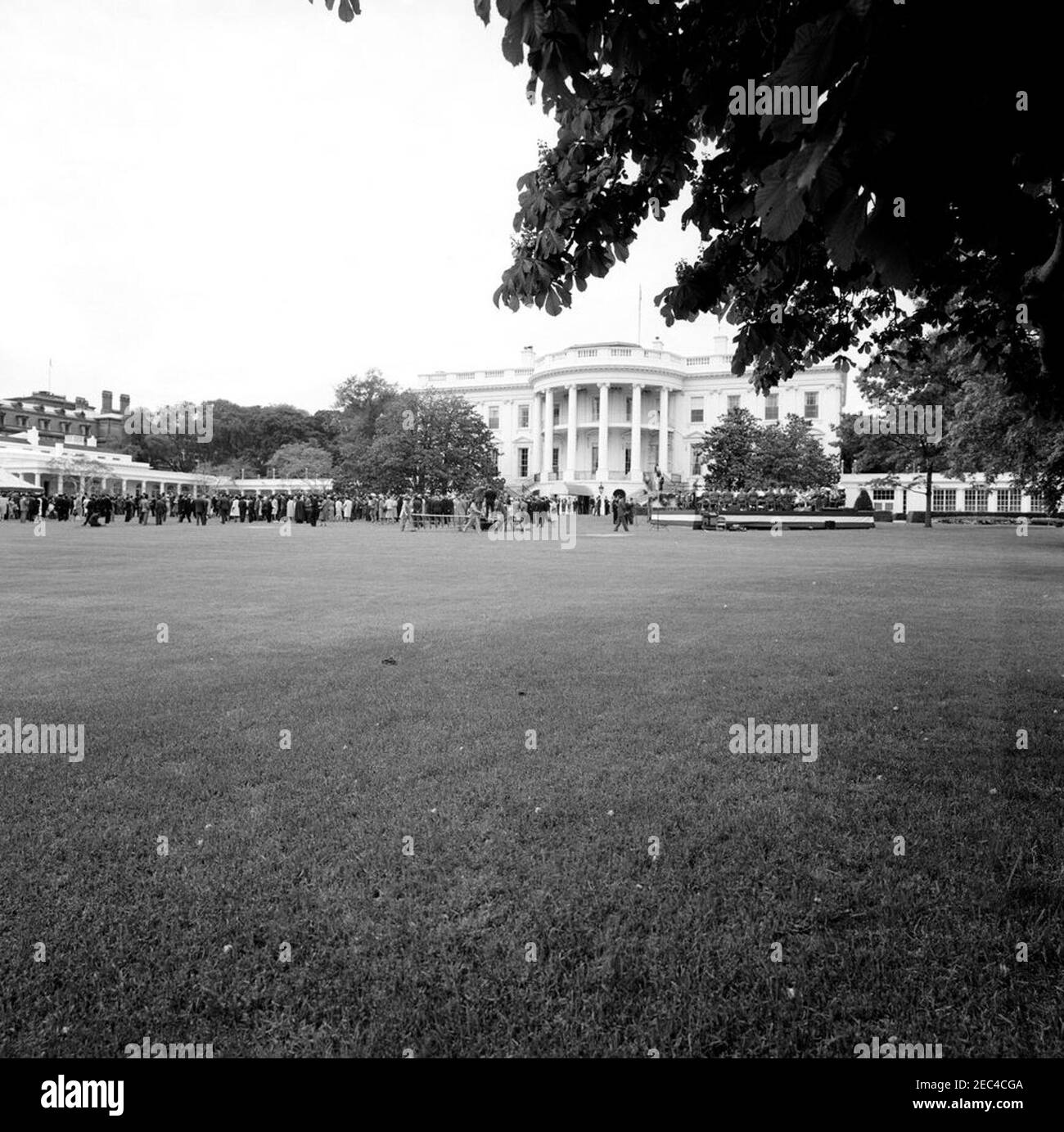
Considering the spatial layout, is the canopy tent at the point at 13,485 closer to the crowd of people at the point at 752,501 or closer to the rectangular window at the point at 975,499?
the crowd of people at the point at 752,501

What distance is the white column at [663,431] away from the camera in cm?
8244

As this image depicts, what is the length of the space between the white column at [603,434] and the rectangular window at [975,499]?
33.1 m

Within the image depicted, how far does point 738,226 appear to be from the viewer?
22.9 ft

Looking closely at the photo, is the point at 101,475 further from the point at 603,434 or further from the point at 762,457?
Result: the point at 762,457

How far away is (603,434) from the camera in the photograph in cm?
7931

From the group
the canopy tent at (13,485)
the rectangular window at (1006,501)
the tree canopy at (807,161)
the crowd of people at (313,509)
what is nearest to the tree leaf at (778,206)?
the tree canopy at (807,161)

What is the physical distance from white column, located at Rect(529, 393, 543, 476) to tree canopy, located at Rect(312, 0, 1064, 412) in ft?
265

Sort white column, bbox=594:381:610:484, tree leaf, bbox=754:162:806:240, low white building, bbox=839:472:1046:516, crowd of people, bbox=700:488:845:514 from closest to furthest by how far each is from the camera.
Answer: tree leaf, bbox=754:162:806:240
crowd of people, bbox=700:488:845:514
low white building, bbox=839:472:1046:516
white column, bbox=594:381:610:484

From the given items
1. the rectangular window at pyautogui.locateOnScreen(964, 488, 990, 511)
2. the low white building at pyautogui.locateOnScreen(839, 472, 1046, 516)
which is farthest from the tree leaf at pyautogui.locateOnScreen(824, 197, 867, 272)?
the rectangular window at pyautogui.locateOnScreen(964, 488, 990, 511)

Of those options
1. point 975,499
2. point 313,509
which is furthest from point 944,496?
point 313,509

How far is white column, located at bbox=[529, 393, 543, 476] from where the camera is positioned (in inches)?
3521

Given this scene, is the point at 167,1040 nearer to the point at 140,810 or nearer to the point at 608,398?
the point at 140,810

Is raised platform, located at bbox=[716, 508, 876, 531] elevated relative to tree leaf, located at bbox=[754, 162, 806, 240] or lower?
lower

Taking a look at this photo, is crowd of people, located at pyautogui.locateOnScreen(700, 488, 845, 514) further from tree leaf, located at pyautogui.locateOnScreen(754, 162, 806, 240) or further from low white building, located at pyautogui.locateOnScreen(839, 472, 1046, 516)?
tree leaf, located at pyautogui.locateOnScreen(754, 162, 806, 240)
